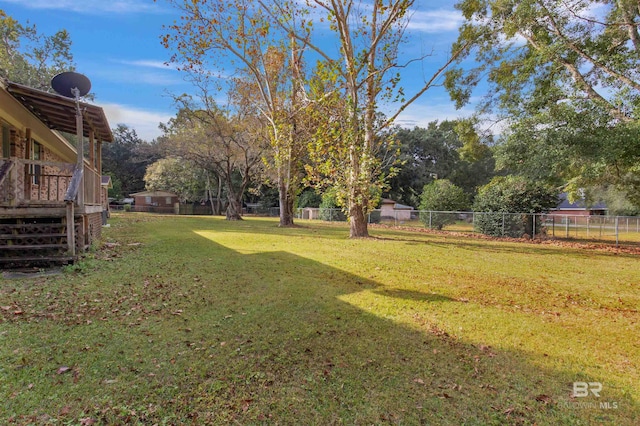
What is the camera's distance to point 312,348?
12.0 ft

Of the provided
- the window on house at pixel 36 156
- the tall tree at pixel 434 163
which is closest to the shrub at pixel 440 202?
the tall tree at pixel 434 163

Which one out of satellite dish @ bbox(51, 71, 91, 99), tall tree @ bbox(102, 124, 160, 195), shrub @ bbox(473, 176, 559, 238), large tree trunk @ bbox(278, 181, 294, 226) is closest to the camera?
satellite dish @ bbox(51, 71, 91, 99)

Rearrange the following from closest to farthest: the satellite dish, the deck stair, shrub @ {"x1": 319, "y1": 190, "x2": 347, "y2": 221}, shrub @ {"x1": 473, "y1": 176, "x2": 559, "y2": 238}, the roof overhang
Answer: the deck stair
the roof overhang
the satellite dish
shrub @ {"x1": 473, "y1": 176, "x2": 559, "y2": 238}
shrub @ {"x1": 319, "y1": 190, "x2": 347, "y2": 221}

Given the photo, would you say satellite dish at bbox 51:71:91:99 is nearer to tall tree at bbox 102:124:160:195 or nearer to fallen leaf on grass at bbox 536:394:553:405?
fallen leaf on grass at bbox 536:394:553:405

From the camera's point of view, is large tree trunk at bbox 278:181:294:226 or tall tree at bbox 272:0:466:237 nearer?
tall tree at bbox 272:0:466:237

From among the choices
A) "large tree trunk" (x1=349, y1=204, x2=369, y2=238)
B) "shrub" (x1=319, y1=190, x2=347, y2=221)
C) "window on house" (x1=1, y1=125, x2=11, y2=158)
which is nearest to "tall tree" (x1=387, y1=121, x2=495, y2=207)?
"shrub" (x1=319, y1=190, x2=347, y2=221)

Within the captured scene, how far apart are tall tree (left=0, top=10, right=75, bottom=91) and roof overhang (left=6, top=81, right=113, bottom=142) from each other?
583 inches

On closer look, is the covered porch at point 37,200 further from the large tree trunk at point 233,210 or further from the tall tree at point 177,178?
the tall tree at point 177,178

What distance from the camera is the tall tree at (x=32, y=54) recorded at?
2158 centimetres

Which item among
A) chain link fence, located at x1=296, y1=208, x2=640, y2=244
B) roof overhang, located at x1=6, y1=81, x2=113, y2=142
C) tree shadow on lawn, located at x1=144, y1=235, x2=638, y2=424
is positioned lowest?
tree shadow on lawn, located at x1=144, y1=235, x2=638, y2=424

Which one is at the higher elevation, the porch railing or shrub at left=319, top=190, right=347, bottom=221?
the porch railing

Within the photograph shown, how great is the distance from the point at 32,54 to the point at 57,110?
71.3 ft

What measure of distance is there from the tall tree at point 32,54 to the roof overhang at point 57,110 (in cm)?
1481

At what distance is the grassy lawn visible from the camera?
2.61 meters
